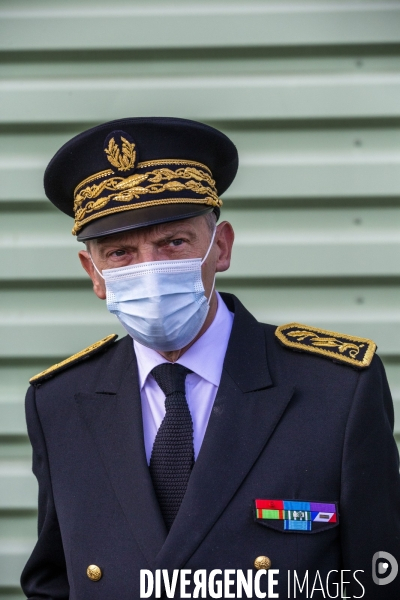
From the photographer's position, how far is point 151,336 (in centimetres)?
211

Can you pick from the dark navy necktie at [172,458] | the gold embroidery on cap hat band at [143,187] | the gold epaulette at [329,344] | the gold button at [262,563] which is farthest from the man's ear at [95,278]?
the gold button at [262,563]

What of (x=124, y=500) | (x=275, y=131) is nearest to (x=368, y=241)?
(x=275, y=131)

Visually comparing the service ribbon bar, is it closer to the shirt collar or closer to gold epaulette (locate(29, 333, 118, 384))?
the shirt collar

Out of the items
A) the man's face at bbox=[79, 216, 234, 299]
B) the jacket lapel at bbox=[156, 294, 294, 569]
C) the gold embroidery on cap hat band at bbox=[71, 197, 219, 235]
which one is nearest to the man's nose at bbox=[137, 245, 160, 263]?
the man's face at bbox=[79, 216, 234, 299]

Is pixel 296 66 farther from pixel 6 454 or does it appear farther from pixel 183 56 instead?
pixel 6 454

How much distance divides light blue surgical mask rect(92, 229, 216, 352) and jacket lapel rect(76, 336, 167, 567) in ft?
0.67

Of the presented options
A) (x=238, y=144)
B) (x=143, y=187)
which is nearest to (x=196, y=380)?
(x=143, y=187)

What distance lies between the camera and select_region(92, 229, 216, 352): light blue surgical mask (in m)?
2.04

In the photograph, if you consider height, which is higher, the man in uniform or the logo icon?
the man in uniform

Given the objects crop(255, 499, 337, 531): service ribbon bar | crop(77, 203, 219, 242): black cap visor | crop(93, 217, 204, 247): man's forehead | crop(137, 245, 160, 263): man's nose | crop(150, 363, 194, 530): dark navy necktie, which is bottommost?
crop(255, 499, 337, 531): service ribbon bar

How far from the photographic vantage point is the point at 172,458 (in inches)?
82.2

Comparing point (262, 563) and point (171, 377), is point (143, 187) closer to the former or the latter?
point (171, 377)

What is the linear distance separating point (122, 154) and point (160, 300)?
1.36ft

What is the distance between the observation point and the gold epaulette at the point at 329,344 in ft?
7.11
